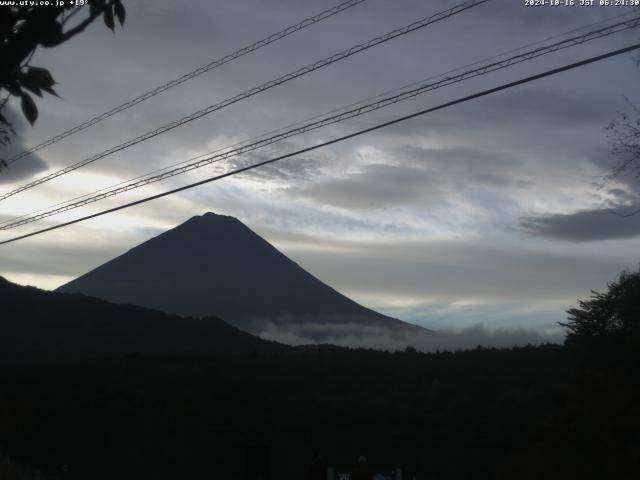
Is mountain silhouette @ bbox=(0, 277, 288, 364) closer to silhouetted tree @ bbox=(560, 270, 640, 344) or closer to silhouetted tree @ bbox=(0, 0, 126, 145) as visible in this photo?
silhouetted tree @ bbox=(560, 270, 640, 344)

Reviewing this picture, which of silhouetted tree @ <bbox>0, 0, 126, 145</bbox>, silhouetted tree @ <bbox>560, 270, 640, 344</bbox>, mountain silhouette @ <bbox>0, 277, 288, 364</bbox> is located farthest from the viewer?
mountain silhouette @ <bbox>0, 277, 288, 364</bbox>

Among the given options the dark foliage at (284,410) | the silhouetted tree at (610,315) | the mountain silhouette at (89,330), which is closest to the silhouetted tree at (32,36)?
the dark foliage at (284,410)

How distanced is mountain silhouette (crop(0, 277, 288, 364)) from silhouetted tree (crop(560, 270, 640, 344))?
5094 cm

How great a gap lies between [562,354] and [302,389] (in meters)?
18.4

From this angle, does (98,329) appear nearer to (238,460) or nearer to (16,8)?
(238,460)

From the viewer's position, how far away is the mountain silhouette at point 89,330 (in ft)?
296

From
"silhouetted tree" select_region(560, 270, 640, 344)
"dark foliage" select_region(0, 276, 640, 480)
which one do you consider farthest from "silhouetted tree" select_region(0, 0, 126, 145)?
"silhouetted tree" select_region(560, 270, 640, 344)

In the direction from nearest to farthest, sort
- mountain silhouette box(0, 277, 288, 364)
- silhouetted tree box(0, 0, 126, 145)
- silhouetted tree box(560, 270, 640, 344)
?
1. silhouetted tree box(0, 0, 126, 145)
2. silhouetted tree box(560, 270, 640, 344)
3. mountain silhouette box(0, 277, 288, 364)

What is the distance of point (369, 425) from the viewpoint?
167 ft

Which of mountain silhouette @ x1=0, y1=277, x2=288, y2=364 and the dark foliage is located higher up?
mountain silhouette @ x1=0, y1=277, x2=288, y2=364

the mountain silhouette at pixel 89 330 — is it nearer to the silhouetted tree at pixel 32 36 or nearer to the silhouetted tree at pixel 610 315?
the silhouetted tree at pixel 610 315

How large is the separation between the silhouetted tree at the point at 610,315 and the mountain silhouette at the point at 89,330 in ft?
167

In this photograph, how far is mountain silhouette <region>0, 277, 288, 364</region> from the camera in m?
90.2

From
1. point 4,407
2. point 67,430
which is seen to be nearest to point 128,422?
point 67,430
